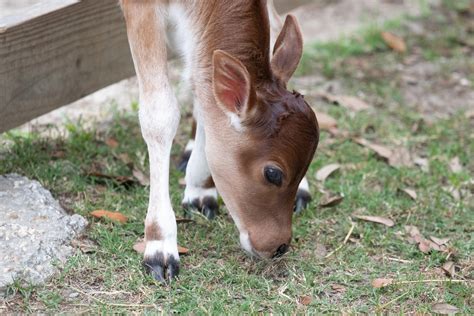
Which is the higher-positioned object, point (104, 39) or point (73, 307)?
point (104, 39)

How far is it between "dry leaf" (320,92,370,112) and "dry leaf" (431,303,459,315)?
2.69 meters

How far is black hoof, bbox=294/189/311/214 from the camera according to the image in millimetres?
5154

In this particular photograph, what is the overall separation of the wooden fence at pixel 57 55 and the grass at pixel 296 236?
1.12ft

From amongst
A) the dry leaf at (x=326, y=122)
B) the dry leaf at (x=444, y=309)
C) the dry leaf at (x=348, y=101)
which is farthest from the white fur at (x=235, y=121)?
the dry leaf at (x=348, y=101)

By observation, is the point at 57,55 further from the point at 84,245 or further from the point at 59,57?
the point at 84,245

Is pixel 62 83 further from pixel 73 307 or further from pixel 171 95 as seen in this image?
pixel 73 307

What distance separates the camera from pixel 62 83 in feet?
17.5

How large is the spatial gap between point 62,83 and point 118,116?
0.82 m

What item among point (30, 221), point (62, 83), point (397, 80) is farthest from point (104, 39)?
point (397, 80)

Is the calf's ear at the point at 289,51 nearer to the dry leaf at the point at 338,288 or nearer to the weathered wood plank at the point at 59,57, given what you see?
the dry leaf at the point at 338,288

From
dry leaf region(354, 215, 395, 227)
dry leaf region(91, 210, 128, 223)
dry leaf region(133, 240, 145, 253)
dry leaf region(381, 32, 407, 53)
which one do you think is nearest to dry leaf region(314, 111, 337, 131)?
dry leaf region(354, 215, 395, 227)

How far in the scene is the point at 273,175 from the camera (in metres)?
4.19

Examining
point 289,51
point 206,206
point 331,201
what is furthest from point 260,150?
point 331,201

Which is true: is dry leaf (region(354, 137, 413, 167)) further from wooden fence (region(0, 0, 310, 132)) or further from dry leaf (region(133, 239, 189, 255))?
dry leaf (region(133, 239, 189, 255))
